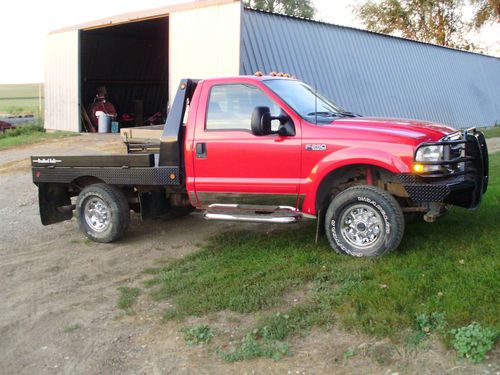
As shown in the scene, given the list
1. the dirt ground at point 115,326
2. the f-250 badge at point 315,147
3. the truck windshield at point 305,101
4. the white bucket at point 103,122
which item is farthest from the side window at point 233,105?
the white bucket at point 103,122

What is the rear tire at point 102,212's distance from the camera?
7723 mm

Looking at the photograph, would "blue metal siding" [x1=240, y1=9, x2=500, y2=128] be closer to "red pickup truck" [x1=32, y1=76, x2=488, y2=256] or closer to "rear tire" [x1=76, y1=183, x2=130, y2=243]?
"rear tire" [x1=76, y1=183, x2=130, y2=243]

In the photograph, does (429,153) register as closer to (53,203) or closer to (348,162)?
(348,162)

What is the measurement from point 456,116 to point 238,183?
20.1 metres

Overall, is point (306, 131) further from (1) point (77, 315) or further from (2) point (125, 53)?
(2) point (125, 53)

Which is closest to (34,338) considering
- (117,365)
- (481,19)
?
(117,365)

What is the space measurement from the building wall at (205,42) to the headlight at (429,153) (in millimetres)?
8594

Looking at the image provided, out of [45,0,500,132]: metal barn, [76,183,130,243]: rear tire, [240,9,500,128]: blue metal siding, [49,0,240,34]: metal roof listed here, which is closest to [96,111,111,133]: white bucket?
[45,0,500,132]: metal barn

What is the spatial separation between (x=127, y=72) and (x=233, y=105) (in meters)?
18.3

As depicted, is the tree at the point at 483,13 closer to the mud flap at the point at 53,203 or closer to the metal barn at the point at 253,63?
the metal barn at the point at 253,63

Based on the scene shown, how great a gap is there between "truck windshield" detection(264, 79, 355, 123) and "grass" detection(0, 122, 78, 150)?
15017 millimetres

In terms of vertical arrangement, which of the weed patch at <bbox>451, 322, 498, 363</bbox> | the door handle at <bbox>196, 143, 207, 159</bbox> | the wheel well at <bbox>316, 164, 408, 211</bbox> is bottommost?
the weed patch at <bbox>451, 322, 498, 363</bbox>

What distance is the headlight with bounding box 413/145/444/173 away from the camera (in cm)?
588

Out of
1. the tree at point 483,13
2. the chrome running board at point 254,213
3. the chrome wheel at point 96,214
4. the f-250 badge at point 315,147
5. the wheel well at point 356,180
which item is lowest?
the chrome wheel at point 96,214
